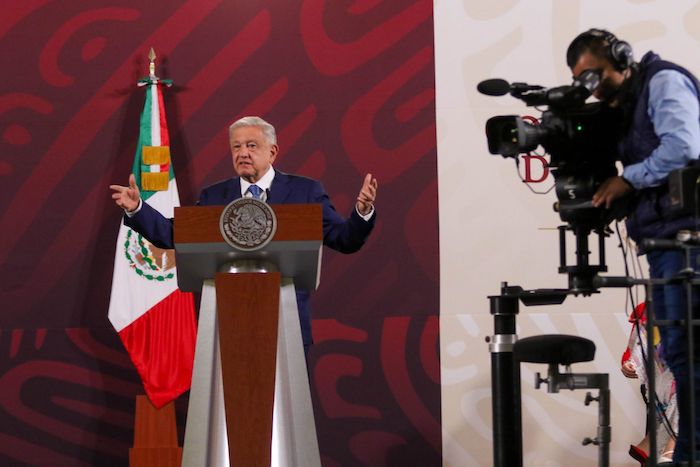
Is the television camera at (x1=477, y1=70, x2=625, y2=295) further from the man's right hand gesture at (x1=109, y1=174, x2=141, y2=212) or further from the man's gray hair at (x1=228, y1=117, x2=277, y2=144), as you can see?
the man's right hand gesture at (x1=109, y1=174, x2=141, y2=212)

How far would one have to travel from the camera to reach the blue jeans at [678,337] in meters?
2.61

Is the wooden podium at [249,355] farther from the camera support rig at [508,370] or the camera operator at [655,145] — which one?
the camera operator at [655,145]

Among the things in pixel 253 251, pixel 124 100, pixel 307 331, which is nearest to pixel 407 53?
pixel 124 100

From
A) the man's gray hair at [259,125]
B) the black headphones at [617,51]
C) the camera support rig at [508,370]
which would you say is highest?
the black headphones at [617,51]

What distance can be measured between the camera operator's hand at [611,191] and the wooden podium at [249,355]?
85 cm

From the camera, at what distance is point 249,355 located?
3.04m

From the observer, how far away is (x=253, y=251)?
3053mm

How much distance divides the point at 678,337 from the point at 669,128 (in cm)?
58

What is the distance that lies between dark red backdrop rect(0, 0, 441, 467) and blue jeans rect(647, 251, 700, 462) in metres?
2.40

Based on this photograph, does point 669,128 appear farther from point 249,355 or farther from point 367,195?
point 249,355

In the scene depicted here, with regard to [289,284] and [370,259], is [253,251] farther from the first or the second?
[370,259]

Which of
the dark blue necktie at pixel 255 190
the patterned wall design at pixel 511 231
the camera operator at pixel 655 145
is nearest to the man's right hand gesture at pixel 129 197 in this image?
the dark blue necktie at pixel 255 190

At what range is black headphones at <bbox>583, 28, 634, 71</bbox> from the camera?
287cm

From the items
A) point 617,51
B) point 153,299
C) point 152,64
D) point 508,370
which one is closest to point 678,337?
point 508,370
